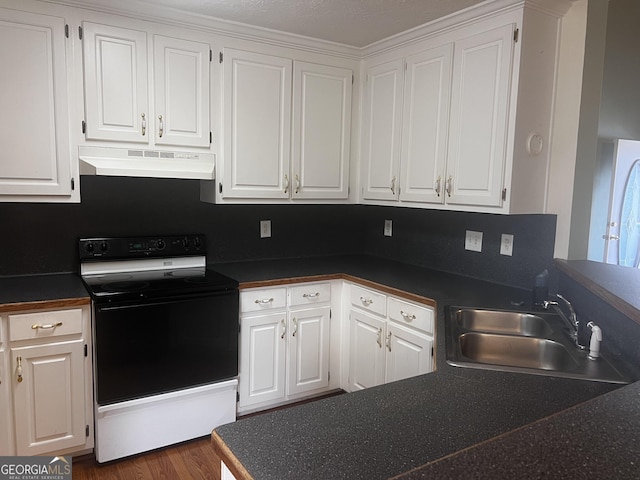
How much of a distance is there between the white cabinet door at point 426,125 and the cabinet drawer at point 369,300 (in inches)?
24.3

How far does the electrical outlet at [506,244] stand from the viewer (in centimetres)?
261

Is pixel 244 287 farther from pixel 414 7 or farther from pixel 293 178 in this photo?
pixel 414 7

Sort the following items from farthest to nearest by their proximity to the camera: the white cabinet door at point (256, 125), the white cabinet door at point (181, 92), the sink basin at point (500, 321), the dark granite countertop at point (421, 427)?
the white cabinet door at point (256, 125), the white cabinet door at point (181, 92), the sink basin at point (500, 321), the dark granite countertop at point (421, 427)

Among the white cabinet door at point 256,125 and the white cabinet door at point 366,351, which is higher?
the white cabinet door at point 256,125

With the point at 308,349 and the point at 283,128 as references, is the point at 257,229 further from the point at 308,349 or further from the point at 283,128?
the point at 308,349

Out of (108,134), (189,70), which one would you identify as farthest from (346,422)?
(189,70)

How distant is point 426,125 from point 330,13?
807 mm

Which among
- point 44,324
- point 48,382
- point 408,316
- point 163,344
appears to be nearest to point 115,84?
Result: point 44,324

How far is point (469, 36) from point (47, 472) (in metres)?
2.95

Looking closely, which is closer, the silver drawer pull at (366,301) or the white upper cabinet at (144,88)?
the white upper cabinet at (144,88)

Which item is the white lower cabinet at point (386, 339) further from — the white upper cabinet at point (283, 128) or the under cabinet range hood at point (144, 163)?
the under cabinet range hood at point (144, 163)

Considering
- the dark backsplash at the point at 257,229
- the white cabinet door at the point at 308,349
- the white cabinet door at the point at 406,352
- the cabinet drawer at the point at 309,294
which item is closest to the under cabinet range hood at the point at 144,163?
the dark backsplash at the point at 257,229

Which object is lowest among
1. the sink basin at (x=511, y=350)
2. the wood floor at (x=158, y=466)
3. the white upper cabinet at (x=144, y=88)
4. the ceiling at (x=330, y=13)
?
the wood floor at (x=158, y=466)

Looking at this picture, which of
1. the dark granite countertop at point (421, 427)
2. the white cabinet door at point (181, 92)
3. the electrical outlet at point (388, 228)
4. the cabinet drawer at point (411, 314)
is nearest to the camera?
the dark granite countertop at point (421, 427)
